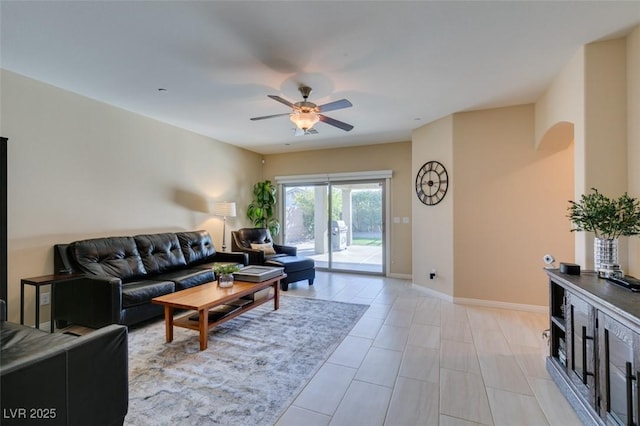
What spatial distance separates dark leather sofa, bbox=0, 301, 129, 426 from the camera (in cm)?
109

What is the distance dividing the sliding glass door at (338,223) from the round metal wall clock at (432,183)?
1.22 meters

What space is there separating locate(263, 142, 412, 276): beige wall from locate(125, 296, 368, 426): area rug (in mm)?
2442

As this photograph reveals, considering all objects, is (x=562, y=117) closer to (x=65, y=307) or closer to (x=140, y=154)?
(x=140, y=154)

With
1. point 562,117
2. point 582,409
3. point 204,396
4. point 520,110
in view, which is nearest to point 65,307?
point 204,396

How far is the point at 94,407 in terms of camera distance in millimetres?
1378

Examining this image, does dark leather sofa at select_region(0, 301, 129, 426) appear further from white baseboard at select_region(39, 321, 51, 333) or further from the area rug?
white baseboard at select_region(39, 321, 51, 333)

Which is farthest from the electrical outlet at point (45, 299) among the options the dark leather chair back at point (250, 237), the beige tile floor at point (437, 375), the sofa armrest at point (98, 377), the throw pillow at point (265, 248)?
the beige tile floor at point (437, 375)

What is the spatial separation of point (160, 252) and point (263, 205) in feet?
9.29

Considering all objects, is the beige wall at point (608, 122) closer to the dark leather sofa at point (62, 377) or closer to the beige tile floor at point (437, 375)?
the beige tile floor at point (437, 375)

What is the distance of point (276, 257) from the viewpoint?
516 cm

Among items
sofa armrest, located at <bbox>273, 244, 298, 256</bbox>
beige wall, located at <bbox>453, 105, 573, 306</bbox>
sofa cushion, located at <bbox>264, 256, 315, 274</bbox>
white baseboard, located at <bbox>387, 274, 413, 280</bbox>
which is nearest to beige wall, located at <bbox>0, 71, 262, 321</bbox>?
sofa armrest, located at <bbox>273, 244, 298, 256</bbox>

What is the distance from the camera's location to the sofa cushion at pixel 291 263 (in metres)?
4.82

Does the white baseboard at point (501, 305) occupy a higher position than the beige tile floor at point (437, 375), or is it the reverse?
the white baseboard at point (501, 305)

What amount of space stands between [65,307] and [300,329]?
2.52 metres
